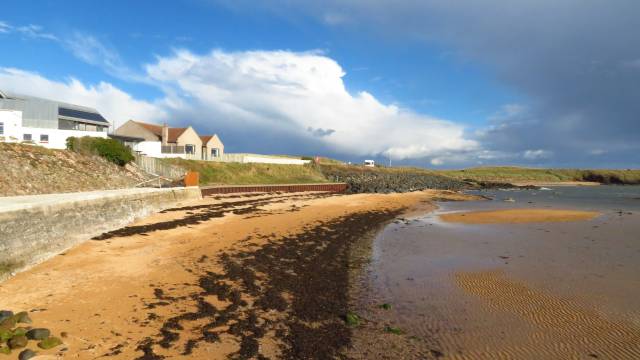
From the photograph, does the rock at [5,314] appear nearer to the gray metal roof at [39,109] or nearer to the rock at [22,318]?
the rock at [22,318]

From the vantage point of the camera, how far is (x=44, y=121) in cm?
4284

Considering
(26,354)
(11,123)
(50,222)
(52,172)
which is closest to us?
(26,354)

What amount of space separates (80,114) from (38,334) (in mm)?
50647

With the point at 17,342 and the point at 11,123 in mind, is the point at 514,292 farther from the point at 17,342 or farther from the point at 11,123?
the point at 11,123

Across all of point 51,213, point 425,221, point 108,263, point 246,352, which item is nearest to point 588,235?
point 425,221

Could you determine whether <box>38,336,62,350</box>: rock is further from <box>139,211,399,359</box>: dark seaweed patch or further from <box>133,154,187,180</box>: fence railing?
<box>133,154,187,180</box>: fence railing

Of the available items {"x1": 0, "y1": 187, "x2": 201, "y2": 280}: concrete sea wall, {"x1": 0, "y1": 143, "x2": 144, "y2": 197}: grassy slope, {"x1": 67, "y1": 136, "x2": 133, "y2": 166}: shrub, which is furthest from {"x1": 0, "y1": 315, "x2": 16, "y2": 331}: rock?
{"x1": 67, "y1": 136, "x2": 133, "y2": 166}: shrub

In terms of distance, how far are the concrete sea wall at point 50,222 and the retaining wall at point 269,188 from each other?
19309mm

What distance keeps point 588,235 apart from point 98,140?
37923 mm

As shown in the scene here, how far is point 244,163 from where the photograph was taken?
2368 inches

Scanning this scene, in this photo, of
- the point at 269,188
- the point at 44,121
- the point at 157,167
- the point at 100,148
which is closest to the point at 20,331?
the point at 100,148

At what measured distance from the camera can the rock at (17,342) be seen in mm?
→ 6137

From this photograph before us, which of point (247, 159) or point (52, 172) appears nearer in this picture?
point (52, 172)

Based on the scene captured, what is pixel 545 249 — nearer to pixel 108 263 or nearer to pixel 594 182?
pixel 108 263
